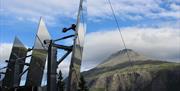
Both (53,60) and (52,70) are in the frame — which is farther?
(53,60)

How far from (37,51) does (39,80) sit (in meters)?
1.86

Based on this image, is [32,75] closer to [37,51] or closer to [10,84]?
[37,51]

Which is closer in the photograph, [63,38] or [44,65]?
[63,38]

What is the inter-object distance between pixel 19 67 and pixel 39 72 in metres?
6.40

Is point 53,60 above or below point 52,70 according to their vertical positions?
above

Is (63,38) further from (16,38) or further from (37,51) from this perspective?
(16,38)

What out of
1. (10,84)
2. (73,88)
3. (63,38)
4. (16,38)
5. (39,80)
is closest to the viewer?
(73,88)

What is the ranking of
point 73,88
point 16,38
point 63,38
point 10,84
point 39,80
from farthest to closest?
point 16,38
point 10,84
point 39,80
point 63,38
point 73,88

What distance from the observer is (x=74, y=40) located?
1902 cm

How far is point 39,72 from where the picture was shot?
78.5 ft

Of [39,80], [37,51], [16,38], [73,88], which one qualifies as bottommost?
[73,88]

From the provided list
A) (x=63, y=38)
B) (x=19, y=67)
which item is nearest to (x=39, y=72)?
(x=63, y=38)

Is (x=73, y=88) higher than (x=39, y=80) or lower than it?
lower

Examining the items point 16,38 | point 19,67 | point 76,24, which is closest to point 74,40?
point 76,24
